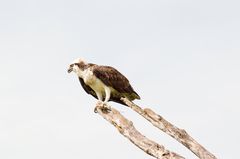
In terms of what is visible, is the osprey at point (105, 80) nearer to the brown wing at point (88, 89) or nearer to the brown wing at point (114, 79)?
the brown wing at point (114, 79)

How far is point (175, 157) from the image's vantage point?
48.3 ft

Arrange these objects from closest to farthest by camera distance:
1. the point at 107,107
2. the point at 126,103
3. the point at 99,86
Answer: the point at 107,107 → the point at 126,103 → the point at 99,86

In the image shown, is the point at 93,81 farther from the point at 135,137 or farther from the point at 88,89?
the point at 135,137

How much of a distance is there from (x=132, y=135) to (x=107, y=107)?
7.78ft

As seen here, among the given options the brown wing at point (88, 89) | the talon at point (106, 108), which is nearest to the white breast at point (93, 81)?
the brown wing at point (88, 89)

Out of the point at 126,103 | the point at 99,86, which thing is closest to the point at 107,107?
the point at 126,103

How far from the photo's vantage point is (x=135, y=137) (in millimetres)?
15547

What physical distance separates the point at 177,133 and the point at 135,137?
2.94ft

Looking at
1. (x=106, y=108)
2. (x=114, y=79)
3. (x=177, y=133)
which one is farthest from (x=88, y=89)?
(x=177, y=133)

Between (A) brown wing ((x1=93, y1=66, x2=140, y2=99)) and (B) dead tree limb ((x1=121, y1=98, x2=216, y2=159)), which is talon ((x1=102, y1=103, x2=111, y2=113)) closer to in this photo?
(B) dead tree limb ((x1=121, y1=98, x2=216, y2=159))

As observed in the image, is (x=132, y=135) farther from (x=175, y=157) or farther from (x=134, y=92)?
(x=134, y=92)

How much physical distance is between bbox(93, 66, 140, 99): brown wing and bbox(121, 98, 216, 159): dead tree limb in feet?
12.3

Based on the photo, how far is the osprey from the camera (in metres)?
20.4

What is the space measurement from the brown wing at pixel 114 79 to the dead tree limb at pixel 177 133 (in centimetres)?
374
